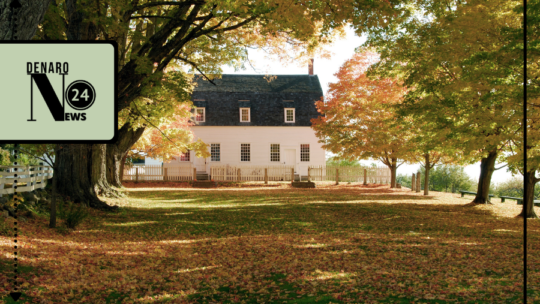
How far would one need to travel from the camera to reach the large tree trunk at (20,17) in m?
5.03

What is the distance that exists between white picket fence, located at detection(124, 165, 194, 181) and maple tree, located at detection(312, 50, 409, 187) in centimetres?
1211

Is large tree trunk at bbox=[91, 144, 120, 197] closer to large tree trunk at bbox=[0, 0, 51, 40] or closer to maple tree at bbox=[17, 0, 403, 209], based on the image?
maple tree at bbox=[17, 0, 403, 209]

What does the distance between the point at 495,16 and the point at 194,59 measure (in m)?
12.0

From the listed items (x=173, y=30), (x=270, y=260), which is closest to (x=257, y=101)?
(x=173, y=30)

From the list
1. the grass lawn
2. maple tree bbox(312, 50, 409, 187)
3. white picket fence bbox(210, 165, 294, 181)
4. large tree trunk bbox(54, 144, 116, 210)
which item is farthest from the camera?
white picket fence bbox(210, 165, 294, 181)

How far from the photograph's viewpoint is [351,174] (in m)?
35.0

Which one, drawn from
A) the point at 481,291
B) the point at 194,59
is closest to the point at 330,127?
the point at 194,59

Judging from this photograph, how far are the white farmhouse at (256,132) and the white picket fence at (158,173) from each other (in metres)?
1.20

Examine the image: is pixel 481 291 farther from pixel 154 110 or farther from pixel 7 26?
pixel 154 110

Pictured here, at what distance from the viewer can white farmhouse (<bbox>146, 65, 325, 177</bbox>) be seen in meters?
36.7

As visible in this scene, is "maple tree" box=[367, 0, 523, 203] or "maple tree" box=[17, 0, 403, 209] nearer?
"maple tree" box=[17, 0, 403, 209]

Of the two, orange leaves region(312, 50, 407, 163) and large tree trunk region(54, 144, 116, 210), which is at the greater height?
orange leaves region(312, 50, 407, 163)

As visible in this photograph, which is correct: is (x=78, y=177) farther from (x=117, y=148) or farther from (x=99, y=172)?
(x=117, y=148)

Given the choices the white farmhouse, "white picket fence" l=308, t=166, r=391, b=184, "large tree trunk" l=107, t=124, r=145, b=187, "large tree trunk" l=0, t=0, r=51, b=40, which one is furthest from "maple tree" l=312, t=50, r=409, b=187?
"large tree trunk" l=0, t=0, r=51, b=40
